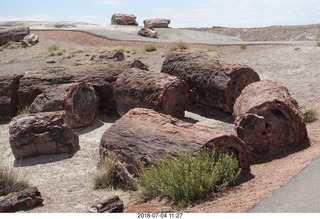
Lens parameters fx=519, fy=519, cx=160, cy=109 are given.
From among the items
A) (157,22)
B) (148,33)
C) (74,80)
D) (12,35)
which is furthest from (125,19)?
(74,80)

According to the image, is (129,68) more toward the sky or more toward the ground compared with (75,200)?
more toward the sky

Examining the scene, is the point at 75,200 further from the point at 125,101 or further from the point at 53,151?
the point at 125,101

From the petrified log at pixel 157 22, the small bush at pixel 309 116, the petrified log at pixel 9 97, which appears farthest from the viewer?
the petrified log at pixel 157 22

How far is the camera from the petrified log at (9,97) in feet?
55.8

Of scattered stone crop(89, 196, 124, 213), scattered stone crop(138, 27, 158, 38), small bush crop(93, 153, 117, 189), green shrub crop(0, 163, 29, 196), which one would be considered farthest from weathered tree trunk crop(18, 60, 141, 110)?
scattered stone crop(138, 27, 158, 38)

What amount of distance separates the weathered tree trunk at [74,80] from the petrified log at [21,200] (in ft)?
23.6

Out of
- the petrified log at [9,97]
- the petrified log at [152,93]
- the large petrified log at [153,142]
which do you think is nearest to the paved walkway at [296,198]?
the large petrified log at [153,142]

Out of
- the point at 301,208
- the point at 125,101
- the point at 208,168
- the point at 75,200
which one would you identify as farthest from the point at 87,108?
the point at 301,208

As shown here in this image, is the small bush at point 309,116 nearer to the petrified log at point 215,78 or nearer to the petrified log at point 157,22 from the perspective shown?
the petrified log at point 215,78

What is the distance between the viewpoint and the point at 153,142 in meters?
9.74

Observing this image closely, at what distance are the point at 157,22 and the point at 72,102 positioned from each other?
139ft

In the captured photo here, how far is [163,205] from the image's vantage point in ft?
26.8

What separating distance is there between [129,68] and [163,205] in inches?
356

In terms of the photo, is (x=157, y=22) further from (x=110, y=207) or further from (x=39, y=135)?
(x=110, y=207)
